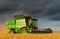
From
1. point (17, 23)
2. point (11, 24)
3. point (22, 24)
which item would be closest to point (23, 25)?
point (22, 24)

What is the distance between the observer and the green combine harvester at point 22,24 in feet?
87.6

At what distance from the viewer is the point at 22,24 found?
26.8 metres

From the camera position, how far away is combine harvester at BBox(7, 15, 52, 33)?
2672 cm

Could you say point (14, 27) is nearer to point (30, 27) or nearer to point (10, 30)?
point (10, 30)

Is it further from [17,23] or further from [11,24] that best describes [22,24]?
[11,24]

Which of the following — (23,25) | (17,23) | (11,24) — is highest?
(17,23)

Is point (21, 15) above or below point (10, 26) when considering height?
above

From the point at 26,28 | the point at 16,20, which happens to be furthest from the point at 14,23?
the point at 26,28

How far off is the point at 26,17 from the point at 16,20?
173 centimetres

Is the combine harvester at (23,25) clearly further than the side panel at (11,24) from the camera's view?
No

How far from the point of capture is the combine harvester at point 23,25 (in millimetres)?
26719

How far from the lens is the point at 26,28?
2661 cm

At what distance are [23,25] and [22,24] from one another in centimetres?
23

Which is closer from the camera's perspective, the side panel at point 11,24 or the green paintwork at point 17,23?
the green paintwork at point 17,23
